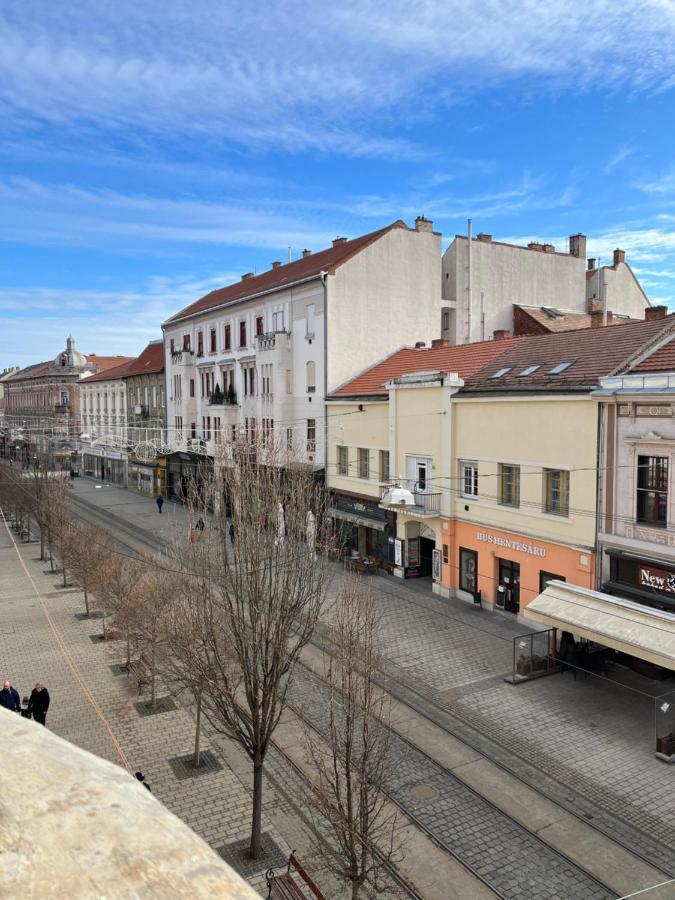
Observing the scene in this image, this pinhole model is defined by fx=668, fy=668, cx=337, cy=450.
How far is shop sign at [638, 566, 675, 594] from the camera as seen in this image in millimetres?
17828

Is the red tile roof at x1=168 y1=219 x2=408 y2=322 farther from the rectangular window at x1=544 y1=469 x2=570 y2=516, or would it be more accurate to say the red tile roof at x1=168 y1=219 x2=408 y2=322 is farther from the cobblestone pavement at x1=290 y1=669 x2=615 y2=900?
the cobblestone pavement at x1=290 y1=669 x2=615 y2=900

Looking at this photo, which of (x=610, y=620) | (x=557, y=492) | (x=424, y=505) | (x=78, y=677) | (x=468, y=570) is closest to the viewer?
(x=610, y=620)

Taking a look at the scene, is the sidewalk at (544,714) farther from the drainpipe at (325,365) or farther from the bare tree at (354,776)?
the drainpipe at (325,365)

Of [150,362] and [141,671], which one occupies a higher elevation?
[150,362]

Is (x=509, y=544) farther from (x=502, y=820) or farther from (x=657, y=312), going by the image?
(x=502, y=820)

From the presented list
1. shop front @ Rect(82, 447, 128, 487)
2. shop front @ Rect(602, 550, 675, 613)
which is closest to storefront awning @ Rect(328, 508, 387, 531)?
shop front @ Rect(602, 550, 675, 613)

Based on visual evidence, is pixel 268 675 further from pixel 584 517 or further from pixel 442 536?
pixel 442 536

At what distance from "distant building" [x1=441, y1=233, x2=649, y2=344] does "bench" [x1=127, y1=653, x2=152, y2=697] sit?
1087 inches

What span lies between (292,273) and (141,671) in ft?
97.1

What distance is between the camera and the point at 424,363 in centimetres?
3159

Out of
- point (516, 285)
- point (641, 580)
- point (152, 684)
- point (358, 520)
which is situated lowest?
point (152, 684)

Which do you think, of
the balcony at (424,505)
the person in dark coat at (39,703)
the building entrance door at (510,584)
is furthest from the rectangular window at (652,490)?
the person in dark coat at (39,703)

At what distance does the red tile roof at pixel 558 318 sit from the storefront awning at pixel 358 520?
52.9ft

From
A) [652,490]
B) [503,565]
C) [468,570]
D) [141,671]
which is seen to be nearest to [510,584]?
[503,565]
